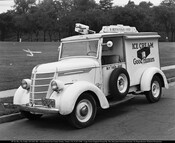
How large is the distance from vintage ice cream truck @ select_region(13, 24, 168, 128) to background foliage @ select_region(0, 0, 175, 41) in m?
43.7

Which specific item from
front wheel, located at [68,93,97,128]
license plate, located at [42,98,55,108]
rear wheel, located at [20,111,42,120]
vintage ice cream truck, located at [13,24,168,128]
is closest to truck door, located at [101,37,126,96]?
vintage ice cream truck, located at [13,24,168,128]

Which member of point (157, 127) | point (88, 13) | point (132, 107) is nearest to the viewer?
point (157, 127)

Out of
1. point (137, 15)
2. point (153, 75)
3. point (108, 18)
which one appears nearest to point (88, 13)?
point (108, 18)

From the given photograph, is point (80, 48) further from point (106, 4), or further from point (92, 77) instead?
point (106, 4)

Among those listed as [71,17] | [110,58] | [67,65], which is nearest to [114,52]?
[110,58]

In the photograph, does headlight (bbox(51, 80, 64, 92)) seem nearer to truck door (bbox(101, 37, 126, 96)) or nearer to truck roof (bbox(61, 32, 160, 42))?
truck door (bbox(101, 37, 126, 96))

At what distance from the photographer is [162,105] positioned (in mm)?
8289

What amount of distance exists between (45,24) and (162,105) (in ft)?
189

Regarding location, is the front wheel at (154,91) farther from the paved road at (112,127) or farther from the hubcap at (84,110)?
the hubcap at (84,110)

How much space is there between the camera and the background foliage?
55000mm

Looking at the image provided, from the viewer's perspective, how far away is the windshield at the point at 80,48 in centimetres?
753

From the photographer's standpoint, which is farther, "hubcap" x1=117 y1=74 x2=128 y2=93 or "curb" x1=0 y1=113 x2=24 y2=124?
"hubcap" x1=117 y1=74 x2=128 y2=93

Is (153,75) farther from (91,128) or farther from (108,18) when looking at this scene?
(108,18)

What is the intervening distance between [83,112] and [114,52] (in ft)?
8.21
